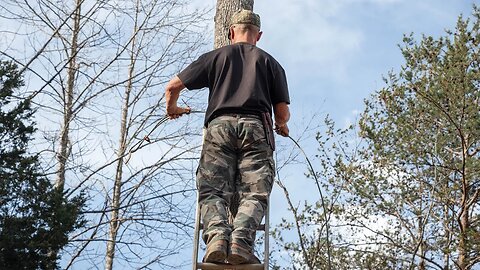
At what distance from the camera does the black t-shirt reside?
3.82 meters

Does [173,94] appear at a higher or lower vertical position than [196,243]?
higher

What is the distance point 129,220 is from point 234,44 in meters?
6.12

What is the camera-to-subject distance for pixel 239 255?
3.32 metres

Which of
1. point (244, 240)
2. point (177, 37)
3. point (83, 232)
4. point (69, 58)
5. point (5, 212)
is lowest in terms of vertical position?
point (244, 240)

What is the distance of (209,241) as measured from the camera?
11.3ft

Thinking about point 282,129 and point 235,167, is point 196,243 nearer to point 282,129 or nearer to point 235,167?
point 235,167

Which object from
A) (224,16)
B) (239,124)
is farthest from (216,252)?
(224,16)

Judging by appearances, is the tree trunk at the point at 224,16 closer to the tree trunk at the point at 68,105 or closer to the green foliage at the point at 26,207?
the green foliage at the point at 26,207

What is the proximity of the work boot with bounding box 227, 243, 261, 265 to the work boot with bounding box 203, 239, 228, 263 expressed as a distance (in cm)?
3

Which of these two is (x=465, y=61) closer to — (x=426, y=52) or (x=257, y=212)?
(x=426, y=52)

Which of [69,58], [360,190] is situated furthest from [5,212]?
[360,190]

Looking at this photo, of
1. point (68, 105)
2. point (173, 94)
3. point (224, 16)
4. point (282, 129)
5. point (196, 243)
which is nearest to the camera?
point (196, 243)

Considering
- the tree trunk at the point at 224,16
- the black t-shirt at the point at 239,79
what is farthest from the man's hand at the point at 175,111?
the tree trunk at the point at 224,16

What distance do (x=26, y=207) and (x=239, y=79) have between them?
3.49m
